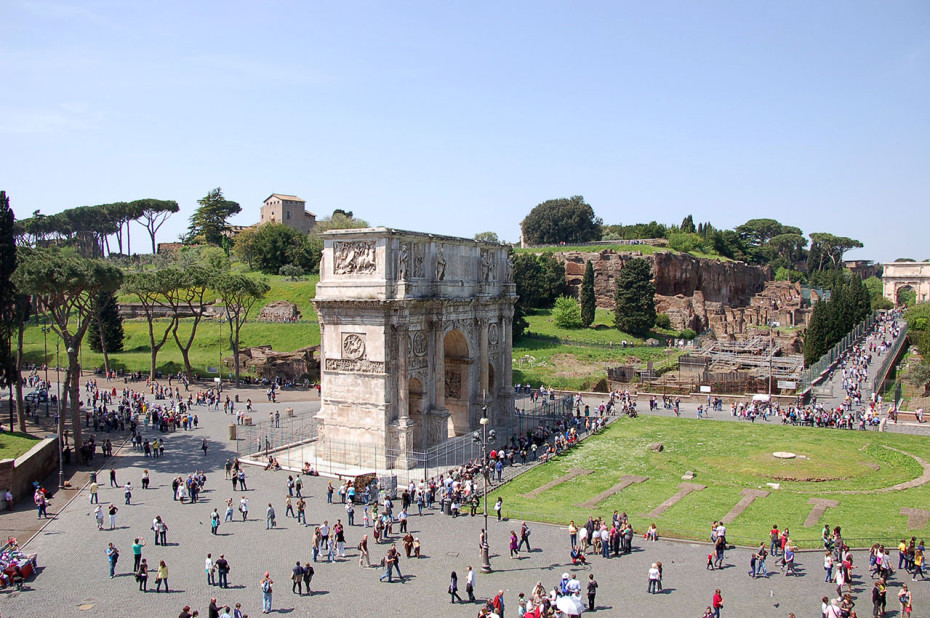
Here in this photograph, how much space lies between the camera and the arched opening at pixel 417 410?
33.1 metres

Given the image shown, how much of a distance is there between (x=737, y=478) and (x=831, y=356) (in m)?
31.1

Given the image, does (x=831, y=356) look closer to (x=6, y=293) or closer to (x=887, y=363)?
(x=887, y=363)

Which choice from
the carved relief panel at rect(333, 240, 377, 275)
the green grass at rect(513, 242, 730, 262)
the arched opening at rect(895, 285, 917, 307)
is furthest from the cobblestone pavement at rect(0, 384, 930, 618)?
the arched opening at rect(895, 285, 917, 307)

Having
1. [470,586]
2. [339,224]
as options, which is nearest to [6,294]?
[470,586]

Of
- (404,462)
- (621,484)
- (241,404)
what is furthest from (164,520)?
(241,404)

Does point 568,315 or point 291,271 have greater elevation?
point 291,271

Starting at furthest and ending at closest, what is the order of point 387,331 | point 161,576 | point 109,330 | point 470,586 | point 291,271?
point 291,271, point 109,330, point 387,331, point 161,576, point 470,586

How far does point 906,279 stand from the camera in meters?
131

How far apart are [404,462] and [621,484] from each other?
9028mm

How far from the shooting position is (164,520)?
2492 cm

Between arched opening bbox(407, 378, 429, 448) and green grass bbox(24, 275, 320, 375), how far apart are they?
93.7ft

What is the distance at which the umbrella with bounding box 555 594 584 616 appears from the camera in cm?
1595

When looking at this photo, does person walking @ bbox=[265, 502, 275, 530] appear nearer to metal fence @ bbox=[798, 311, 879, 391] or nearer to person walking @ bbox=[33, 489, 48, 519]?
person walking @ bbox=[33, 489, 48, 519]

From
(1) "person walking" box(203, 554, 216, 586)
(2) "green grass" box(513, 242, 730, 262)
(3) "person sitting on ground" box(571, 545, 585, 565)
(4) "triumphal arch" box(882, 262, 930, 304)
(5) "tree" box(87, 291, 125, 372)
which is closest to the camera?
(1) "person walking" box(203, 554, 216, 586)
